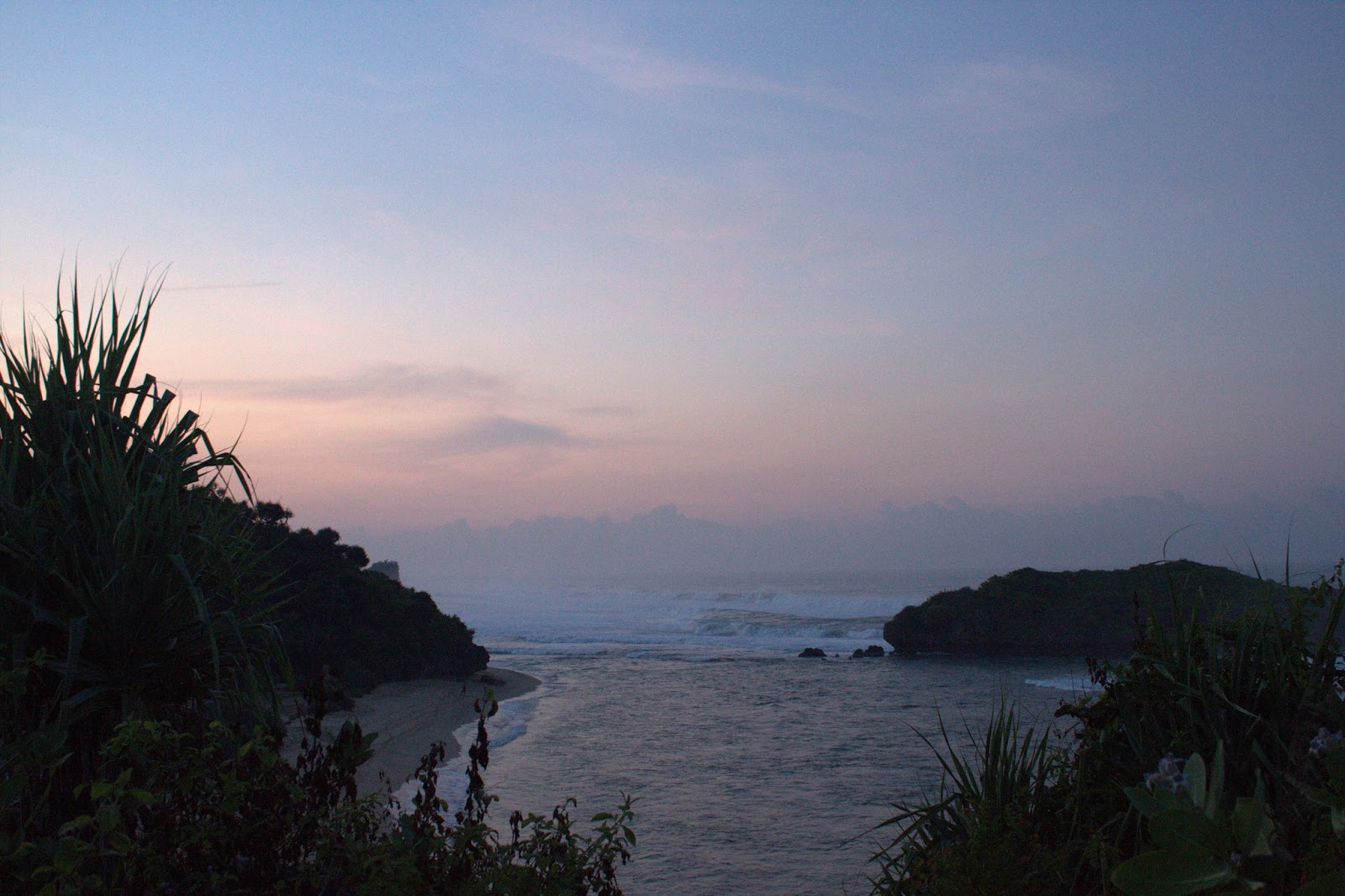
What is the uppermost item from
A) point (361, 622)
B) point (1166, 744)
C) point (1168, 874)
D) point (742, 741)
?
point (1168, 874)

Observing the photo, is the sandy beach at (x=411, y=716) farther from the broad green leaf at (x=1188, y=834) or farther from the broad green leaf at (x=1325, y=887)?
the broad green leaf at (x=1325, y=887)

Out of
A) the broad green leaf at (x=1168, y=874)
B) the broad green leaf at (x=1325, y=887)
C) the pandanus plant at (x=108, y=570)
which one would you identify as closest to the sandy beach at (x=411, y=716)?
the pandanus plant at (x=108, y=570)

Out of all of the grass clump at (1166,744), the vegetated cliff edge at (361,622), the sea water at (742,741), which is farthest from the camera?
the vegetated cliff edge at (361,622)

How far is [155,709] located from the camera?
354 cm

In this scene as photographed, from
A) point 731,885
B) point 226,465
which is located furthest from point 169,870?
point 731,885

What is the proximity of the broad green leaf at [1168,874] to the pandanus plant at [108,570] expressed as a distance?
9.30 ft

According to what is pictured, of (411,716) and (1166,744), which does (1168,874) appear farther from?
(411,716)

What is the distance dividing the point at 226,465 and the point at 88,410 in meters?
0.57

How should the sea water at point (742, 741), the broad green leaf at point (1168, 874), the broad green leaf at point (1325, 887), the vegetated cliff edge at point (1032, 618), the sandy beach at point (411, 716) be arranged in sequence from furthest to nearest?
the vegetated cliff edge at point (1032, 618)
the sandy beach at point (411, 716)
the sea water at point (742, 741)
the broad green leaf at point (1168, 874)
the broad green leaf at point (1325, 887)

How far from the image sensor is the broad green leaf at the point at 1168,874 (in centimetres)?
121

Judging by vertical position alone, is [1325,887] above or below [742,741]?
above

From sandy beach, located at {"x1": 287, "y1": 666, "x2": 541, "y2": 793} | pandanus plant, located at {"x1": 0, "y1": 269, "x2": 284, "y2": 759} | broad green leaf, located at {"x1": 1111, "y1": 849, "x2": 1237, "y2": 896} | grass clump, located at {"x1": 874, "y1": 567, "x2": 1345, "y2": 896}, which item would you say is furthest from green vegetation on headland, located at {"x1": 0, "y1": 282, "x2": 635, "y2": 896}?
sandy beach, located at {"x1": 287, "y1": 666, "x2": 541, "y2": 793}

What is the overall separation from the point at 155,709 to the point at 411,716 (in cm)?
1768

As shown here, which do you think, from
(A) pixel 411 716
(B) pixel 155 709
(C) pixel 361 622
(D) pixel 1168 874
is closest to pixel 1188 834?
(D) pixel 1168 874
